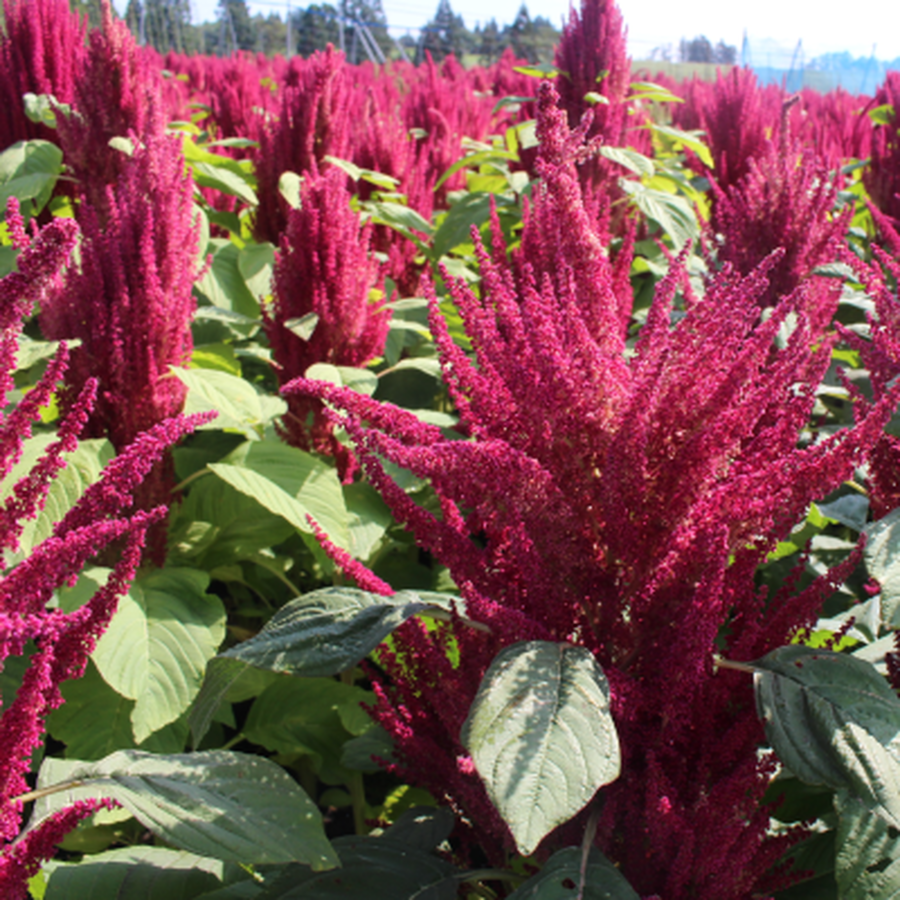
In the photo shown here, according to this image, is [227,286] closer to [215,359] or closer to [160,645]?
[215,359]

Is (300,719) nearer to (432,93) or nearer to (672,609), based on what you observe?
(672,609)

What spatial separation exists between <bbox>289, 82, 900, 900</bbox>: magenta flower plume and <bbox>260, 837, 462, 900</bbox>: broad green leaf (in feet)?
0.34

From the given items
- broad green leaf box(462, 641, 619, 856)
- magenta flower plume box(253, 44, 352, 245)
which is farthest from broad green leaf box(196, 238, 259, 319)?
broad green leaf box(462, 641, 619, 856)

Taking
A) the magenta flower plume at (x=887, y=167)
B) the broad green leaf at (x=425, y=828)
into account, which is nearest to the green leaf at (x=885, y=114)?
the magenta flower plume at (x=887, y=167)

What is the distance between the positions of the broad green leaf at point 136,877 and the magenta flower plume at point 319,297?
1219 mm

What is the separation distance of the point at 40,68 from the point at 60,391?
73.5 inches

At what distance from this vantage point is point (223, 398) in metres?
1.82

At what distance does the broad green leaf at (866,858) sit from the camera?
2.89ft

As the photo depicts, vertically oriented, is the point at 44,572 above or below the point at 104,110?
below

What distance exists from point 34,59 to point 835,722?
3.48 metres

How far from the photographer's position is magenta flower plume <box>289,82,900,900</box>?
0.84m

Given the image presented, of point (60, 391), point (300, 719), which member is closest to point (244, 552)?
point (300, 719)

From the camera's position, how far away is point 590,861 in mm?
864

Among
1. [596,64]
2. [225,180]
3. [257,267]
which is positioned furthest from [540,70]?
[257,267]
